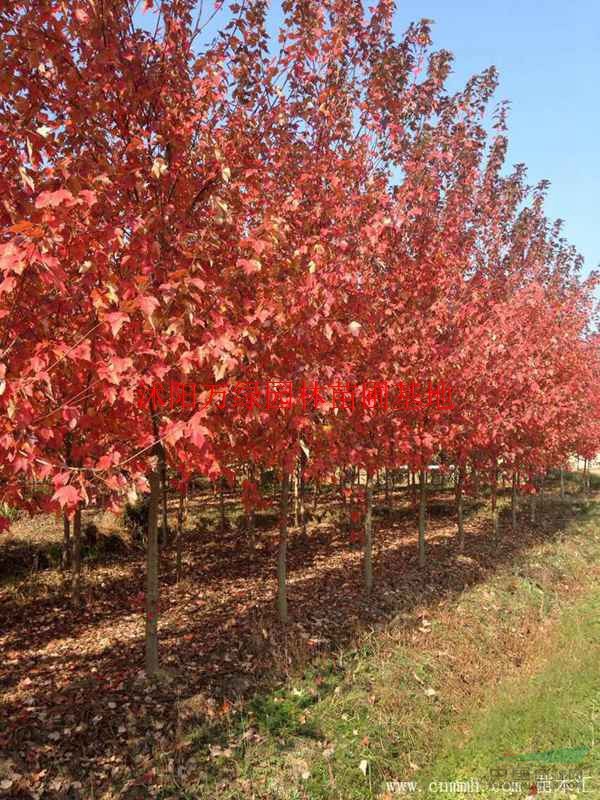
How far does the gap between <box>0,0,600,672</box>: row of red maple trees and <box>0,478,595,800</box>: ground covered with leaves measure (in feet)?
2.42

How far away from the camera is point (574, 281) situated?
63.2 ft

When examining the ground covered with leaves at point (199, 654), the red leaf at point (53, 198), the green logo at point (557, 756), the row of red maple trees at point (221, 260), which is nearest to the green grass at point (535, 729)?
the green logo at point (557, 756)

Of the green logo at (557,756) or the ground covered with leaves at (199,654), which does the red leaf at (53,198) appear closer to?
the ground covered with leaves at (199,654)

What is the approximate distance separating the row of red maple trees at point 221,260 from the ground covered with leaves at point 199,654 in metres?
0.74

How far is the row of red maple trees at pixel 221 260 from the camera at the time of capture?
347 centimetres

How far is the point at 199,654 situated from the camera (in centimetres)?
642

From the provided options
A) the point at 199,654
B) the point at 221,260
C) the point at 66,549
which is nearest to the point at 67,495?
the point at 221,260

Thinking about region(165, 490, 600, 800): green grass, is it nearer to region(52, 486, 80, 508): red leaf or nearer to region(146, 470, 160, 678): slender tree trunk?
region(146, 470, 160, 678): slender tree trunk

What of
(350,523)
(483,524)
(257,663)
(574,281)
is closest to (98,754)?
(257,663)

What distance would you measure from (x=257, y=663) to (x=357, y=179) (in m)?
5.99

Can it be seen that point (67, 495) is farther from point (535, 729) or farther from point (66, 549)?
point (66, 549)

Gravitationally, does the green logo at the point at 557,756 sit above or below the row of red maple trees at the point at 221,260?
below

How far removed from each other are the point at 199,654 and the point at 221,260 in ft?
14.9

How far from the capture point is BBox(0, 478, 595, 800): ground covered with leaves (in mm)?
4344
